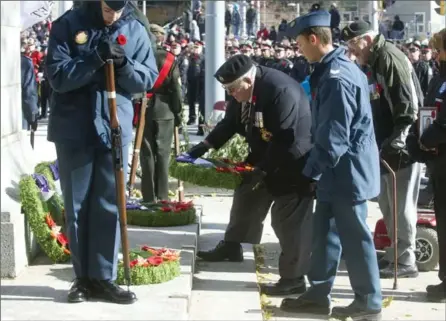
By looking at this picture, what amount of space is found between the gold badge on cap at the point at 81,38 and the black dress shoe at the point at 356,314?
98.0 inches

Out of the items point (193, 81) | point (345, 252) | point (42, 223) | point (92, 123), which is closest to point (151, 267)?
point (42, 223)

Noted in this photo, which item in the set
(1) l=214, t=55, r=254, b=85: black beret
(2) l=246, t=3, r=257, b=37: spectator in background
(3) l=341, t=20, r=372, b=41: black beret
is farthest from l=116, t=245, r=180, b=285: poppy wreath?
(2) l=246, t=3, r=257, b=37: spectator in background

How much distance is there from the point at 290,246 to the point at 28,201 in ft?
6.26

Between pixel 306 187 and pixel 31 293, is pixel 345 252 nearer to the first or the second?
pixel 306 187

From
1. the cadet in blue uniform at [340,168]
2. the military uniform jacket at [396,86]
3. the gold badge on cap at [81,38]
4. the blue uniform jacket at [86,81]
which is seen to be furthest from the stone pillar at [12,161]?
the military uniform jacket at [396,86]

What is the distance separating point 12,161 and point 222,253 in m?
2.01

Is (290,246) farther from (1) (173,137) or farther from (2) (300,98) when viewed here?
(1) (173,137)

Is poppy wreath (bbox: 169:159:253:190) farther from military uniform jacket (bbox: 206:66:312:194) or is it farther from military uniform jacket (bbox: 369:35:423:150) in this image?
military uniform jacket (bbox: 369:35:423:150)

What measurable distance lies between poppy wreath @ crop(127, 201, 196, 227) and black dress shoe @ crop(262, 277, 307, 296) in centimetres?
150

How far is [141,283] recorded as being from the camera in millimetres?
6613

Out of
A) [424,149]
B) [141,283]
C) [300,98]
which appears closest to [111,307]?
[141,283]

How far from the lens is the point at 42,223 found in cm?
680

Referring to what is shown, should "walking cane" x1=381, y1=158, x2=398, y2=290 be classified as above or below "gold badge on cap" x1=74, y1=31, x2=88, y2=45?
below

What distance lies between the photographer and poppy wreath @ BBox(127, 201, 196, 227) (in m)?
8.58
